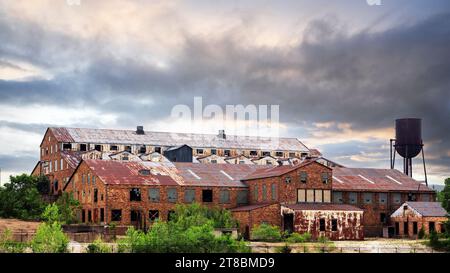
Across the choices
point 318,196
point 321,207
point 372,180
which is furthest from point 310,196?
point 372,180

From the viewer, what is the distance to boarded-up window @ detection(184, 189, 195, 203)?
62438 millimetres

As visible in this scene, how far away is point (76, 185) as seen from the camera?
66.9m

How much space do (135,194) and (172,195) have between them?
11.3ft

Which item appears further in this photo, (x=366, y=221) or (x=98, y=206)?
(x=366, y=221)

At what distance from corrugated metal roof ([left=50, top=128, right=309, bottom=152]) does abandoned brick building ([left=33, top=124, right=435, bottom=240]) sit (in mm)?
17831

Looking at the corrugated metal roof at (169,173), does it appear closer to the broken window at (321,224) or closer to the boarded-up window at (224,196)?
the boarded-up window at (224,196)

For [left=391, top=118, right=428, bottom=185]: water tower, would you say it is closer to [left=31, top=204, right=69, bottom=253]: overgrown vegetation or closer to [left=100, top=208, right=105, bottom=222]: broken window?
[left=100, top=208, right=105, bottom=222]: broken window

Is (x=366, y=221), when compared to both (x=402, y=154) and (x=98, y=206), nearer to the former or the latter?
(x=402, y=154)

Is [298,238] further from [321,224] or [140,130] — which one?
[140,130]

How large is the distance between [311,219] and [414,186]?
57.2ft

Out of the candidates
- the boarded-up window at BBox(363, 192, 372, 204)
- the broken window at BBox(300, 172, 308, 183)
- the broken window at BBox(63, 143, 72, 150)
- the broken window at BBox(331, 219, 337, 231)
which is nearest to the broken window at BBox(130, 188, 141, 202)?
the broken window at BBox(300, 172, 308, 183)

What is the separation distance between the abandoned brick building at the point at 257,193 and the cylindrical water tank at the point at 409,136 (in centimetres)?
735
